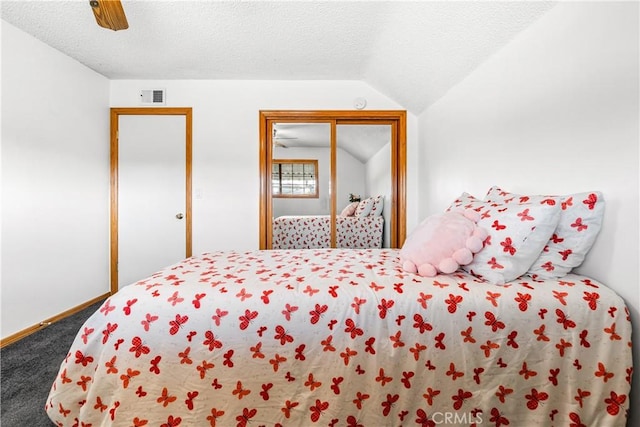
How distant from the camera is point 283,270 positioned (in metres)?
1.41

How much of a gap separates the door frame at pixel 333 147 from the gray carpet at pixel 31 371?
1785 mm

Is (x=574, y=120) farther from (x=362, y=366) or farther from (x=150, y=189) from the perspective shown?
(x=150, y=189)

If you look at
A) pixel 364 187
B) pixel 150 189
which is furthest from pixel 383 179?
pixel 150 189

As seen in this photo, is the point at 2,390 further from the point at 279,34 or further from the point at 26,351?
the point at 279,34

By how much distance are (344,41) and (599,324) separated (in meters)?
2.44

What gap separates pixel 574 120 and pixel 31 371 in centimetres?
327

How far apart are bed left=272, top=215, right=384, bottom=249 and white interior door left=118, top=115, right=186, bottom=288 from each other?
1155mm

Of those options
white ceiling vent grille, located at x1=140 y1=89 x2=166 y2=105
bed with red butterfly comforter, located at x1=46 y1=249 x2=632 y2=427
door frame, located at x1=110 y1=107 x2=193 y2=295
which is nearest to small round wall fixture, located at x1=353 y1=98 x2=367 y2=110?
door frame, located at x1=110 y1=107 x2=193 y2=295

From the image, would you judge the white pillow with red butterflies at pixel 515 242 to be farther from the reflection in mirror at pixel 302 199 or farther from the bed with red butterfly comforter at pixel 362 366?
the reflection in mirror at pixel 302 199

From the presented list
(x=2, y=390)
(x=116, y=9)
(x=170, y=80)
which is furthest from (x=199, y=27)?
(x=2, y=390)

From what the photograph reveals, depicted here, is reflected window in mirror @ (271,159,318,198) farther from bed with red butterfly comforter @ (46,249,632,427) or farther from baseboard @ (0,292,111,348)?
bed with red butterfly comforter @ (46,249,632,427)

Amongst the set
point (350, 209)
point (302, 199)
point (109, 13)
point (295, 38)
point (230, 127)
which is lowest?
point (350, 209)

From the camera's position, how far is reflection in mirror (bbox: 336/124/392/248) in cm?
327

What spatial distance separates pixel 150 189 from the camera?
3133 millimetres
